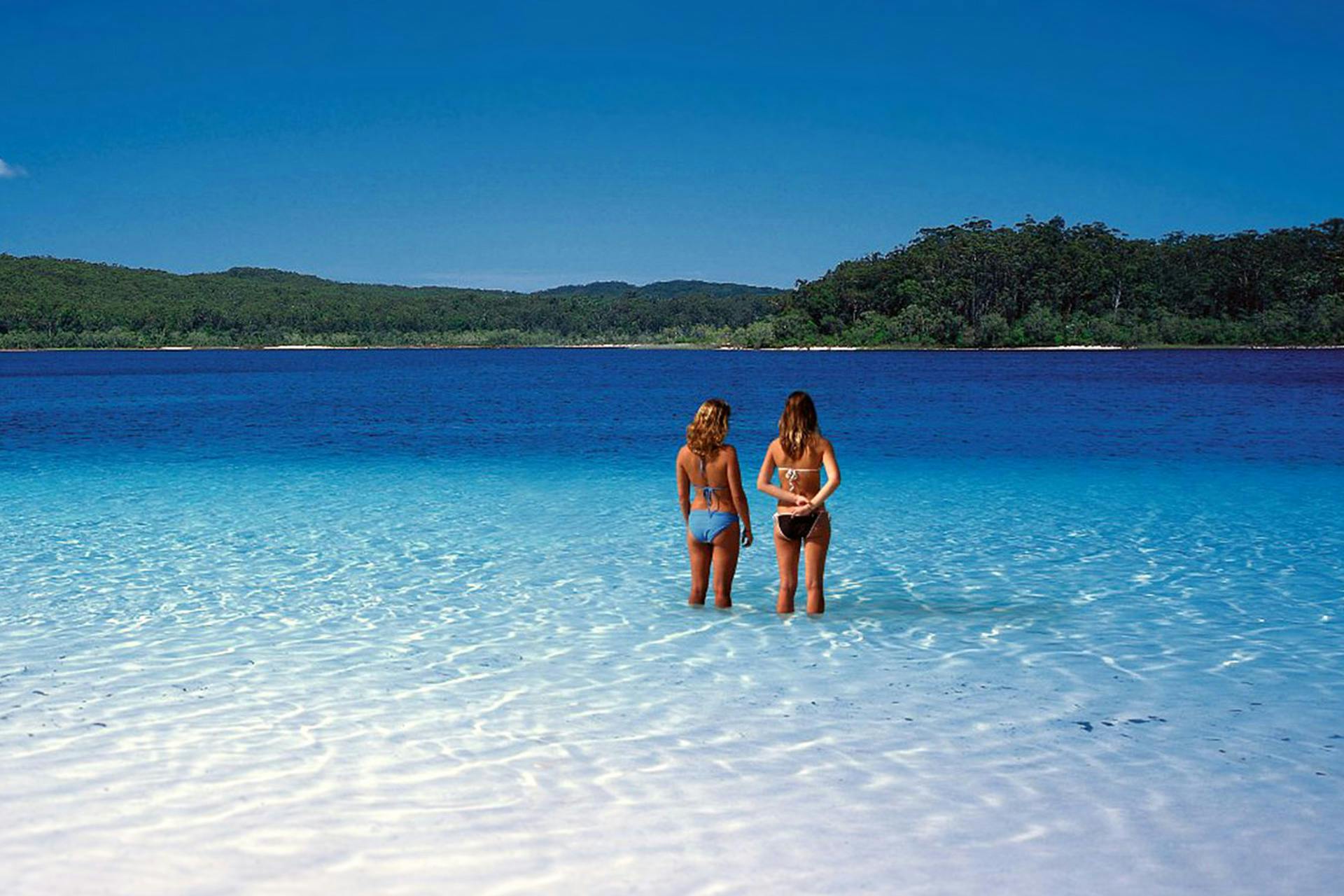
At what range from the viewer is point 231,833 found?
5.72m

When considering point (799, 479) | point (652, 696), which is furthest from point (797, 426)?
point (652, 696)

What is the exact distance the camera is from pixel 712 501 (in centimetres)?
980

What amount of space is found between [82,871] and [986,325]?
576 feet

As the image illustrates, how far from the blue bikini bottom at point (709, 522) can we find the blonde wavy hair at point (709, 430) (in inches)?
26.2

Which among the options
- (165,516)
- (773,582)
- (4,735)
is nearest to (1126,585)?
(773,582)

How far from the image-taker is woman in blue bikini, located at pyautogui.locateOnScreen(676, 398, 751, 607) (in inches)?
368

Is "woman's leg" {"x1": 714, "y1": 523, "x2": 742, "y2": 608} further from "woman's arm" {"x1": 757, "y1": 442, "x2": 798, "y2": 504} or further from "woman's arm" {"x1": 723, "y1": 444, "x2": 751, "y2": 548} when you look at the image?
"woman's arm" {"x1": 757, "y1": 442, "x2": 798, "y2": 504}

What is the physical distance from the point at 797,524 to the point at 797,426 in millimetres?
871

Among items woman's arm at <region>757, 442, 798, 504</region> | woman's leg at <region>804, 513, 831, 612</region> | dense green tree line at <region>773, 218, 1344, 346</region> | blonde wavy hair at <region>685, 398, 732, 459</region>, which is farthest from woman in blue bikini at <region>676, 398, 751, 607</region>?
dense green tree line at <region>773, 218, 1344, 346</region>

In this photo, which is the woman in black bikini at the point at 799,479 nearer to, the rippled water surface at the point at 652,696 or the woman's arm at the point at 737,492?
the woman's arm at the point at 737,492

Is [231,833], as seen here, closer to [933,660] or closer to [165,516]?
[933,660]

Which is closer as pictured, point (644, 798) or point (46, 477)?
point (644, 798)

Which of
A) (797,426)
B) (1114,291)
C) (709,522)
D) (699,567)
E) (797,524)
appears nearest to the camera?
(797,426)

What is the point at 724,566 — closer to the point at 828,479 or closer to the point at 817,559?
the point at 817,559
